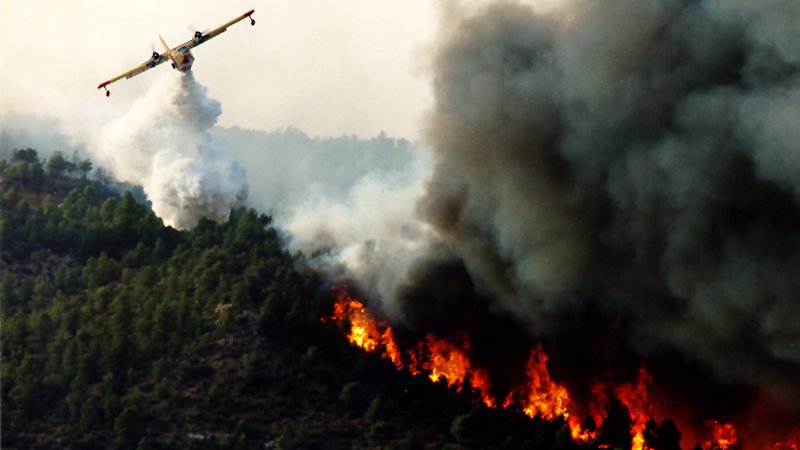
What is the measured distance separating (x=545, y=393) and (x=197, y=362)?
89.9 ft

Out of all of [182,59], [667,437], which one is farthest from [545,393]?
[182,59]

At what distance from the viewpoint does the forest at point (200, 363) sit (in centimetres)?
11669

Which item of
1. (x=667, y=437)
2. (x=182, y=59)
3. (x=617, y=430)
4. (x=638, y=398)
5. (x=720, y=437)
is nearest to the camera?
(x=667, y=437)

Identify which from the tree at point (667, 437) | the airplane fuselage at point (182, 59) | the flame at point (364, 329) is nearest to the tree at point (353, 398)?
the flame at point (364, 329)

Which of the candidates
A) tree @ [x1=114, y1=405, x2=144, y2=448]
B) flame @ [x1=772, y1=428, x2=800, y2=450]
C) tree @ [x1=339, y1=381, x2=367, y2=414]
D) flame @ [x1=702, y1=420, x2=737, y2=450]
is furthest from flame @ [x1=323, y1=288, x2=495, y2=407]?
flame @ [x1=772, y1=428, x2=800, y2=450]

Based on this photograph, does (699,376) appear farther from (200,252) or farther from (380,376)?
(200,252)

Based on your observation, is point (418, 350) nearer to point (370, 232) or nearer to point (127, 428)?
point (370, 232)

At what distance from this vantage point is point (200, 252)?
148 m

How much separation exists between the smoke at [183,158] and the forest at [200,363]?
26.9 feet

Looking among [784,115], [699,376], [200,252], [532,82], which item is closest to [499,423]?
[699,376]

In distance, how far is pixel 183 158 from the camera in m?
130

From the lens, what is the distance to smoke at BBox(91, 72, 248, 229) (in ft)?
425

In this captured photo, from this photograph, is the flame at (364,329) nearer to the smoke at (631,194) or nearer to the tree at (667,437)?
the smoke at (631,194)

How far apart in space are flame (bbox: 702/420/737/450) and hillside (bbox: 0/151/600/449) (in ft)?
32.1
